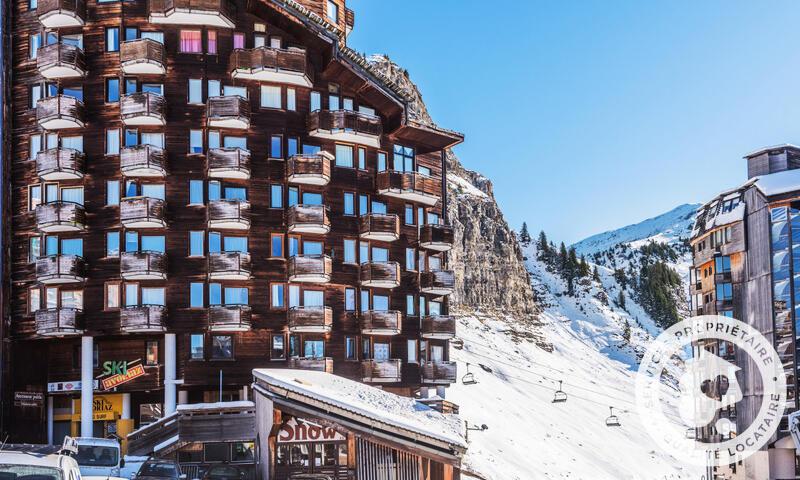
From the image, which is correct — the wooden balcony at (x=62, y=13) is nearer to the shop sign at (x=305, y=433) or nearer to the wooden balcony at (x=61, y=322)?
the wooden balcony at (x=61, y=322)

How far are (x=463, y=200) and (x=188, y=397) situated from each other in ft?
453

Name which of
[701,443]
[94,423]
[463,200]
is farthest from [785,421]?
[463,200]

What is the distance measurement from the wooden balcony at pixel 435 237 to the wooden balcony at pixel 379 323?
287 inches

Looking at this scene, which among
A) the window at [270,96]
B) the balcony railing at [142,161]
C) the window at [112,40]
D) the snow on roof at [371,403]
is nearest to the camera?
the snow on roof at [371,403]

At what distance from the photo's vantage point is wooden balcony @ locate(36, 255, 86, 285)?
53.7m

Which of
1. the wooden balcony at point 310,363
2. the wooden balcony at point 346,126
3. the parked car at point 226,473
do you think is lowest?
the parked car at point 226,473

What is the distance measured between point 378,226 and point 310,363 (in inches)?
392

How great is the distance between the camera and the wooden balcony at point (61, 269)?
53.7 metres

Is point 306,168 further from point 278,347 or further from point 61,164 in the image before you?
point 61,164

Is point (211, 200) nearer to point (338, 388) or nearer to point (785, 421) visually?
point (338, 388)

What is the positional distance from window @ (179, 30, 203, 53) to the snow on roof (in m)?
24.6

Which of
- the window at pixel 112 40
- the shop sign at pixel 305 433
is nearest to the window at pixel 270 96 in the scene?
the window at pixel 112 40

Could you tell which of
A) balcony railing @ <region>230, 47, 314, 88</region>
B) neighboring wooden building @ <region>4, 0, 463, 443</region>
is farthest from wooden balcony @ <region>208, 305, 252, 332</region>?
balcony railing @ <region>230, 47, 314, 88</region>

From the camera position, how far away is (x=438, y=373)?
2576 inches
